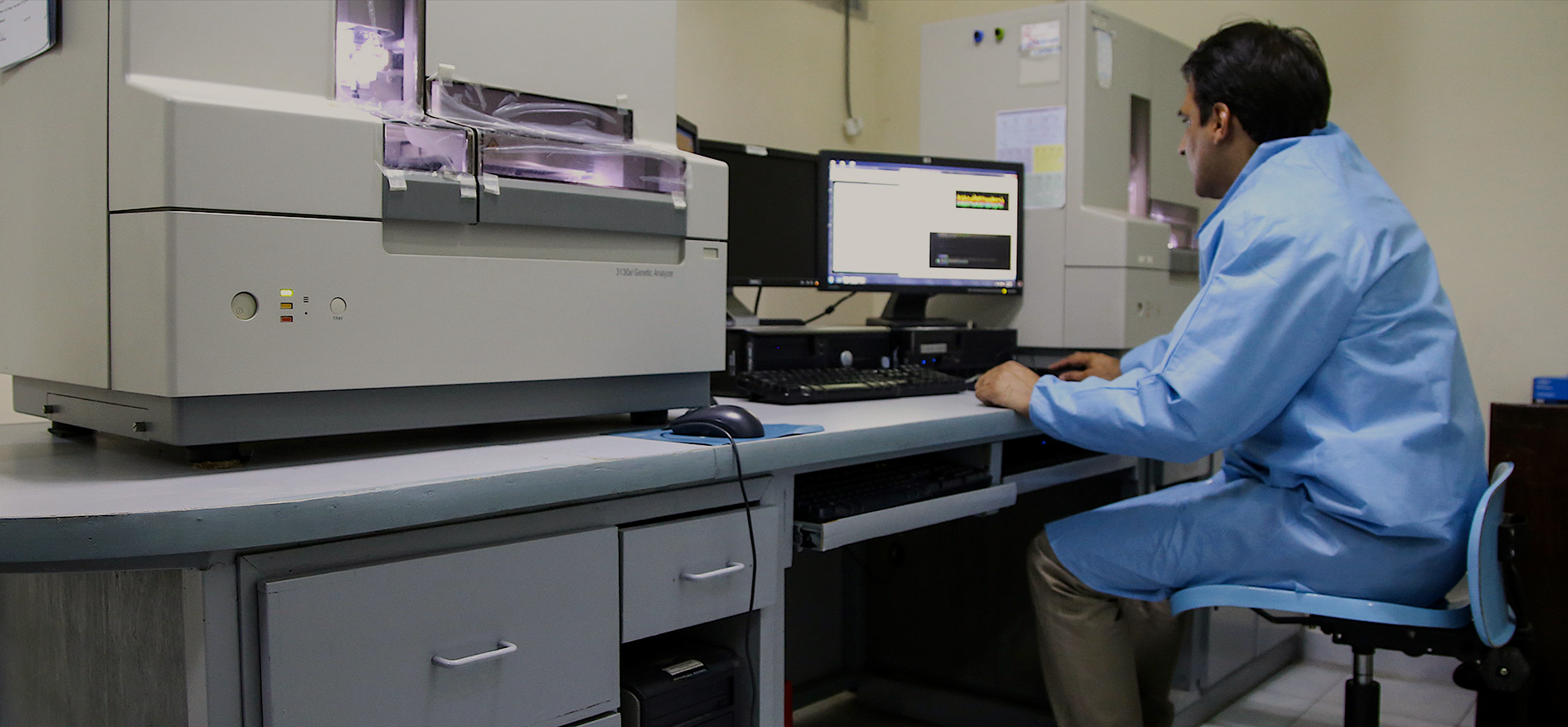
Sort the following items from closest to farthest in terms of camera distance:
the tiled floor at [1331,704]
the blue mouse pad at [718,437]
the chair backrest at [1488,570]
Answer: the blue mouse pad at [718,437]
the chair backrest at [1488,570]
the tiled floor at [1331,704]

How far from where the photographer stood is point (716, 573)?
1179mm

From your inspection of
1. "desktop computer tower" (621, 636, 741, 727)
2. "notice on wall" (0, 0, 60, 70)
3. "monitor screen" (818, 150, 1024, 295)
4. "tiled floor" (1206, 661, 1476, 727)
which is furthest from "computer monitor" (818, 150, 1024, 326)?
"notice on wall" (0, 0, 60, 70)

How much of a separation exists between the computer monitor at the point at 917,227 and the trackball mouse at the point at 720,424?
2.85 ft

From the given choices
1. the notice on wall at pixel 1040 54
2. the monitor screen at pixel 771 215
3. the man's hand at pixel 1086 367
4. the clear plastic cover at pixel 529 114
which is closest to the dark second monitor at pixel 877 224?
the monitor screen at pixel 771 215

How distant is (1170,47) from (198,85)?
2.14 m

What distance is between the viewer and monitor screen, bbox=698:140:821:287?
Result: 1959 millimetres

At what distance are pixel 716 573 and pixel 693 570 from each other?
26 mm

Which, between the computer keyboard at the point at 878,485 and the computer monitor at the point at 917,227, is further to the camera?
the computer monitor at the point at 917,227

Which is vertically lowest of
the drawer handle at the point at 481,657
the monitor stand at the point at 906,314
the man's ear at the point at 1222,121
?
the drawer handle at the point at 481,657

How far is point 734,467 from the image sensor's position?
1170mm

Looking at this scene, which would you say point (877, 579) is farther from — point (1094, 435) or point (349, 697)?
point (349, 697)

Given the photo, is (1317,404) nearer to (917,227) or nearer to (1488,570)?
(1488,570)

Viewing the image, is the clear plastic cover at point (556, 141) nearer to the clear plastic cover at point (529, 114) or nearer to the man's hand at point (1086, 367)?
the clear plastic cover at point (529, 114)

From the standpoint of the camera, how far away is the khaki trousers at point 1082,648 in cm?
163
